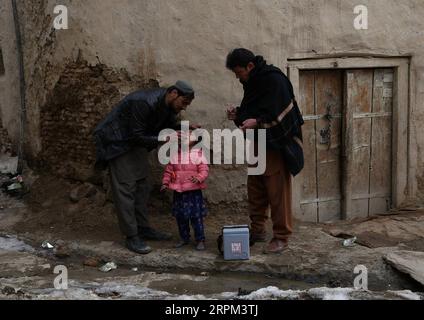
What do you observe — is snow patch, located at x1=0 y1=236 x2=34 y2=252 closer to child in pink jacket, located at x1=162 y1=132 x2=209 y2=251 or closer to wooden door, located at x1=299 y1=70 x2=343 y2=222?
child in pink jacket, located at x1=162 y1=132 x2=209 y2=251

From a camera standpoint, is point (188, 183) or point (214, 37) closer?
point (188, 183)

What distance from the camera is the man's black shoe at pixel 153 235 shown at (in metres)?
5.85

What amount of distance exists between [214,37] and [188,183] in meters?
1.65

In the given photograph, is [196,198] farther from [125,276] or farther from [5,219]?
[5,219]

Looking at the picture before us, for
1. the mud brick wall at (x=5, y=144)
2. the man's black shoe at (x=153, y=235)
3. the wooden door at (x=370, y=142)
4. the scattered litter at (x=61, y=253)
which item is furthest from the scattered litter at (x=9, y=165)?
the wooden door at (x=370, y=142)

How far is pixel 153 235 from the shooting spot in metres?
5.86

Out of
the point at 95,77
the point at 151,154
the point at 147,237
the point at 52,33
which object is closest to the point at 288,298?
the point at 147,237

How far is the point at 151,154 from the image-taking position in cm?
622

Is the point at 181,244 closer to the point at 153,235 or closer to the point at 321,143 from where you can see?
the point at 153,235

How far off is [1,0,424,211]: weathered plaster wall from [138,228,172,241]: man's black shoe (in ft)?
2.28

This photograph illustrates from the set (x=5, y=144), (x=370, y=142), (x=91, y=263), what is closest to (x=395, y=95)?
(x=370, y=142)

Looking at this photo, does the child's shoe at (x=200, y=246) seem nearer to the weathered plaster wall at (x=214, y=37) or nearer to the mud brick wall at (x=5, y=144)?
the weathered plaster wall at (x=214, y=37)
